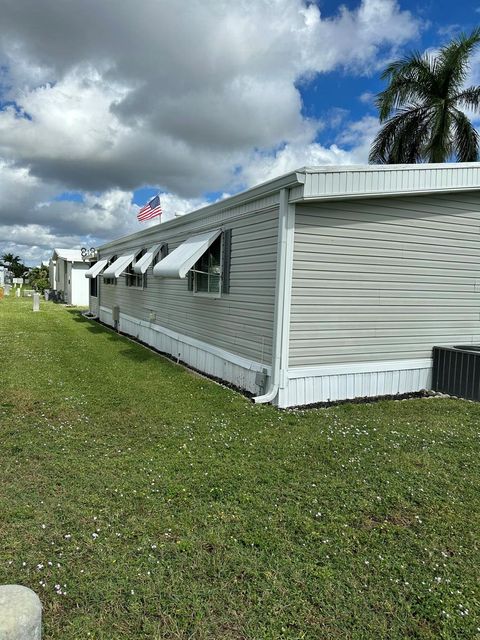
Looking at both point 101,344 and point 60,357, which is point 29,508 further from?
point 101,344

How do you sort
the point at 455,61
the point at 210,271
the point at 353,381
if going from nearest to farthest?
the point at 353,381, the point at 210,271, the point at 455,61

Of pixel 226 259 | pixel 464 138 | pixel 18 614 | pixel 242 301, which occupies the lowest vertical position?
pixel 18 614

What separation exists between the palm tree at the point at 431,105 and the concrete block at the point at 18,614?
2006cm

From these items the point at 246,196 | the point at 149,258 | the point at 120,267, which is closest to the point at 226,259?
the point at 246,196

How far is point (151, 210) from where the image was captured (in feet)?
47.2

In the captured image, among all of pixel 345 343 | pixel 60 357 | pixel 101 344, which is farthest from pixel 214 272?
pixel 101 344

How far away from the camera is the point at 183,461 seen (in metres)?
4.08

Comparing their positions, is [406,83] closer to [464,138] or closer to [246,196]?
[464,138]

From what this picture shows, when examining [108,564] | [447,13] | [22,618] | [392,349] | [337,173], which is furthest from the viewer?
[447,13]

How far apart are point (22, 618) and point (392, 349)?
6089 millimetres

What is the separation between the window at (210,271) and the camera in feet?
26.0

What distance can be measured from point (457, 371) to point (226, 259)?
4205 millimetres

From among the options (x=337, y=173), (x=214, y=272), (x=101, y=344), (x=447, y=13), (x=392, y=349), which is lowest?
(x=101, y=344)

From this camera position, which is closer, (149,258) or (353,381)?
(353,381)
